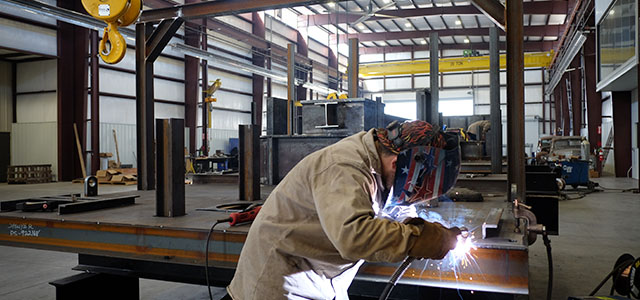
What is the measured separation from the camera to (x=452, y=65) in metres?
17.4

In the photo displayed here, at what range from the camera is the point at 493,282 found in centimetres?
187

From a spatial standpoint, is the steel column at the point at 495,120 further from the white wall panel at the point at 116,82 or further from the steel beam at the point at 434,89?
the white wall panel at the point at 116,82

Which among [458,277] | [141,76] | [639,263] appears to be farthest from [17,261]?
[639,263]

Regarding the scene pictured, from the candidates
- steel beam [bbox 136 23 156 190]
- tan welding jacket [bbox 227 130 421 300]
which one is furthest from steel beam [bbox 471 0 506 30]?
steel beam [bbox 136 23 156 190]

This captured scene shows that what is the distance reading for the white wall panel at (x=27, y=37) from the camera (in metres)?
11.5

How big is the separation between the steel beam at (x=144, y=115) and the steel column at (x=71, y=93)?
937cm

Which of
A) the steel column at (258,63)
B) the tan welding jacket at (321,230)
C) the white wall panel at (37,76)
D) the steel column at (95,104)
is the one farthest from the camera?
the steel column at (258,63)

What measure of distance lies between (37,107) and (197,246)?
13.9 meters

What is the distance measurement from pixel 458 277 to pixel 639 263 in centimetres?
166

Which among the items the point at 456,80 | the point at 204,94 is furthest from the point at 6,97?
the point at 456,80

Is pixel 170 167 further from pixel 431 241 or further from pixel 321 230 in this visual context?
pixel 431 241

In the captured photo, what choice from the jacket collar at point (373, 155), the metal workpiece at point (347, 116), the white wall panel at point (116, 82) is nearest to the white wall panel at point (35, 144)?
the white wall panel at point (116, 82)

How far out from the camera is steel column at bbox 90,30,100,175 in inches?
516

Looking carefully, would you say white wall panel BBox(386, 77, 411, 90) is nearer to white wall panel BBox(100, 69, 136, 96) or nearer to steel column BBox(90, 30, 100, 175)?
white wall panel BBox(100, 69, 136, 96)
